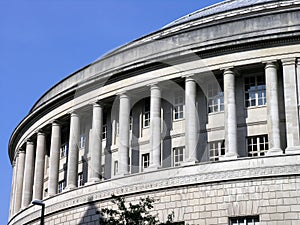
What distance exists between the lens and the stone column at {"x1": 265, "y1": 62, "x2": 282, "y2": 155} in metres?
35.9

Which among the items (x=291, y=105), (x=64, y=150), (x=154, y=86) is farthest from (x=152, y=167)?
(x=64, y=150)

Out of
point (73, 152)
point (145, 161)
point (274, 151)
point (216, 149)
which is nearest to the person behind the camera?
point (274, 151)

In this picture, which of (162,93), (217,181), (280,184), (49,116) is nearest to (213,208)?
(217,181)

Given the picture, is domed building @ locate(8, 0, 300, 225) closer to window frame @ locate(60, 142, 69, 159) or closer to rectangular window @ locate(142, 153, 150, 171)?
rectangular window @ locate(142, 153, 150, 171)

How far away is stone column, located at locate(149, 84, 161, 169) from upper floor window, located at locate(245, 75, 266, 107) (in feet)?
18.2

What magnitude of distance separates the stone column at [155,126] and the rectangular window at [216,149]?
3.20 meters

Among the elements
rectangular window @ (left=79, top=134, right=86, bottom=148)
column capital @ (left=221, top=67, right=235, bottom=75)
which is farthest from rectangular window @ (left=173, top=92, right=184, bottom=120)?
rectangular window @ (left=79, top=134, right=86, bottom=148)

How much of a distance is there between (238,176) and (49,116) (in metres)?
18.2

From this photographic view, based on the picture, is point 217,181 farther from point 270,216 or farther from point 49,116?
point 49,116

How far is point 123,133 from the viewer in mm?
41500

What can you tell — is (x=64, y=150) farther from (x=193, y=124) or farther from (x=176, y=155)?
(x=193, y=124)

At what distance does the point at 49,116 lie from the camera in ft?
159

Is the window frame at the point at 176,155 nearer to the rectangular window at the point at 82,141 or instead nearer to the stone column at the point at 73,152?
the stone column at the point at 73,152

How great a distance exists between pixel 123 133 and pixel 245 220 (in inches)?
412
